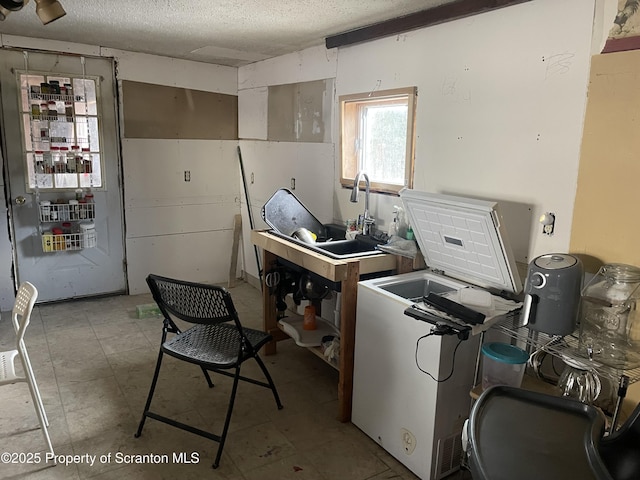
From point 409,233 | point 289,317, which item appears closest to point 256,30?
point 409,233

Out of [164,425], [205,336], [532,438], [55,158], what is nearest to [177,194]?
[55,158]

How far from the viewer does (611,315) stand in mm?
1779

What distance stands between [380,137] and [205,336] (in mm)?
1641

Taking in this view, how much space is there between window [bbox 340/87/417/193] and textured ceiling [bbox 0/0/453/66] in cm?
46

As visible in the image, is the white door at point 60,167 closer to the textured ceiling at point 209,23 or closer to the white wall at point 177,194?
the white wall at point 177,194

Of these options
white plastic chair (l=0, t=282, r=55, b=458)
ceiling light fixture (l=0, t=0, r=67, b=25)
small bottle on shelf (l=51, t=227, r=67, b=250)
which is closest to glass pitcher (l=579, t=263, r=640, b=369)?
white plastic chair (l=0, t=282, r=55, b=458)

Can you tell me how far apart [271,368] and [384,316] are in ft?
3.84

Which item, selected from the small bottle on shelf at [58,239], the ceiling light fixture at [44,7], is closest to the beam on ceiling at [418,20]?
the ceiling light fixture at [44,7]

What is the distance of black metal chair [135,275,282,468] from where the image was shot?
2.10 meters

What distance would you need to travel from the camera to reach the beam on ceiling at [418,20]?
222 centimetres

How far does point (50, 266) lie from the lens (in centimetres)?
402

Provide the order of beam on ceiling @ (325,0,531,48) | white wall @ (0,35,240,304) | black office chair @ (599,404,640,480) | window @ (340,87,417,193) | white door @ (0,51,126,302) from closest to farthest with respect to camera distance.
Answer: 1. black office chair @ (599,404,640,480)
2. beam on ceiling @ (325,0,531,48)
3. window @ (340,87,417,193)
4. white door @ (0,51,126,302)
5. white wall @ (0,35,240,304)

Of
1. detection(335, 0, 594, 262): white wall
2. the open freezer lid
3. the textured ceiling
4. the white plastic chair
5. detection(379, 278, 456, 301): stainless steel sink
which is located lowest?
the white plastic chair

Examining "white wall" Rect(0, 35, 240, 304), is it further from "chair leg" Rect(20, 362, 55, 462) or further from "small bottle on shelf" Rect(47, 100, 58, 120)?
"chair leg" Rect(20, 362, 55, 462)
